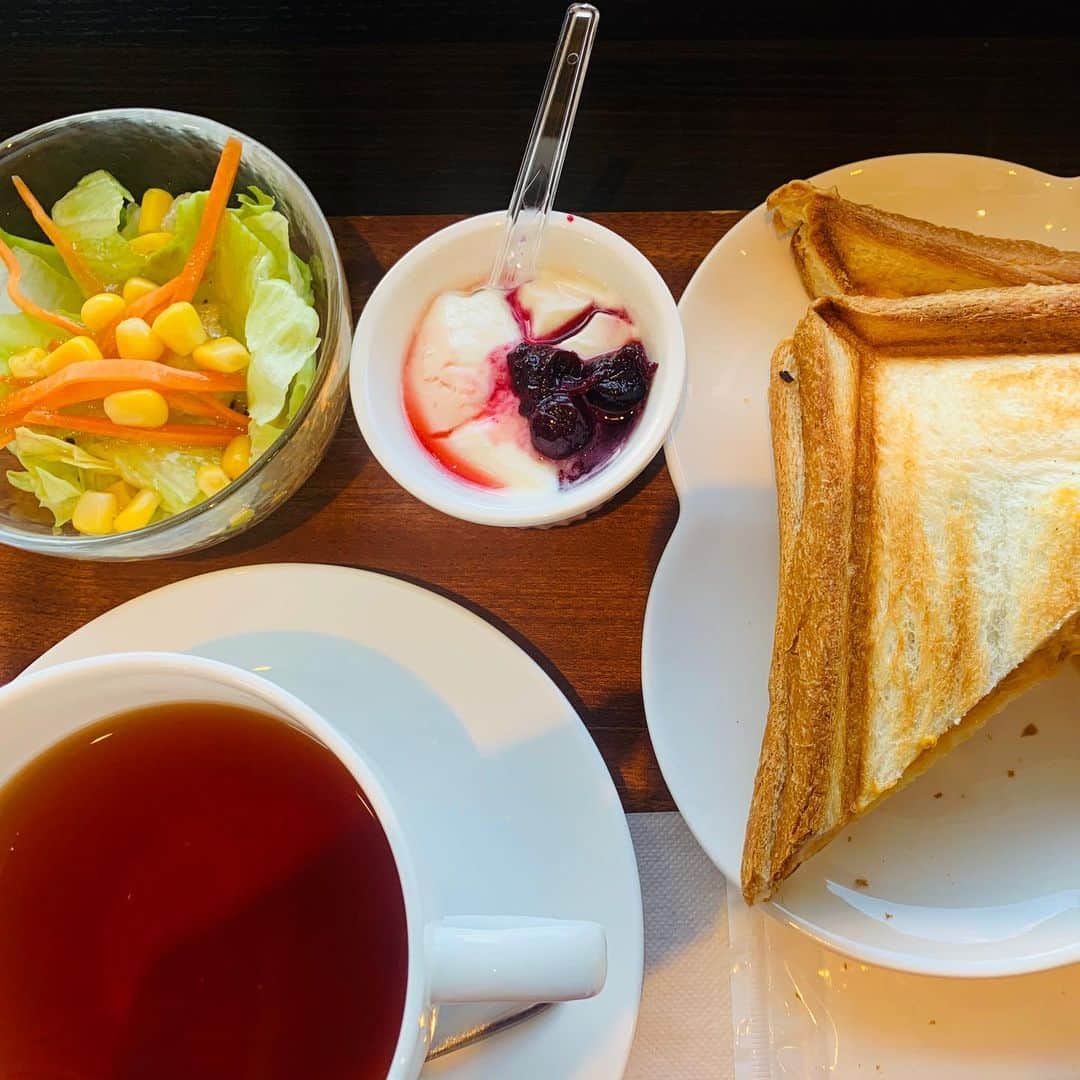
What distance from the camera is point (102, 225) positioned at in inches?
47.2

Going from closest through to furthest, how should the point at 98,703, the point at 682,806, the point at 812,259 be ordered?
the point at 98,703 < the point at 682,806 < the point at 812,259

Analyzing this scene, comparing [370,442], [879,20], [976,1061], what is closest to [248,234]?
[370,442]

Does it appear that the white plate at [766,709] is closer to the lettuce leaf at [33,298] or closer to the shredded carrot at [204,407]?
the shredded carrot at [204,407]

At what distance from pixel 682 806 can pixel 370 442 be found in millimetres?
516

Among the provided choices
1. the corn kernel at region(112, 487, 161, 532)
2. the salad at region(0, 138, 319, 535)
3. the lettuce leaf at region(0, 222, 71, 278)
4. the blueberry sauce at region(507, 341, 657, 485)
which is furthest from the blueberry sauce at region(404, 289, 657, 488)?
the lettuce leaf at region(0, 222, 71, 278)

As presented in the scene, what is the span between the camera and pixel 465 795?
985 millimetres

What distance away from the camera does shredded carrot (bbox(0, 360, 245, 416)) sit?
43.0 inches

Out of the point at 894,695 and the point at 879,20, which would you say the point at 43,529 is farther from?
the point at 879,20

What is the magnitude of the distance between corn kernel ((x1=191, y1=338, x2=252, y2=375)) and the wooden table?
0.55 feet

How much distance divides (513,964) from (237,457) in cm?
67

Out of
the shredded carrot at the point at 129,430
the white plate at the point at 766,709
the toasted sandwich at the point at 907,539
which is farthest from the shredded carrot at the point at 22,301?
the toasted sandwich at the point at 907,539

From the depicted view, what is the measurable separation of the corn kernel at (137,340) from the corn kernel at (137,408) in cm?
5

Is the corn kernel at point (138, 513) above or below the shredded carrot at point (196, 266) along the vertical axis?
below

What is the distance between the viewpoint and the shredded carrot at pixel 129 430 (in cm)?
111
